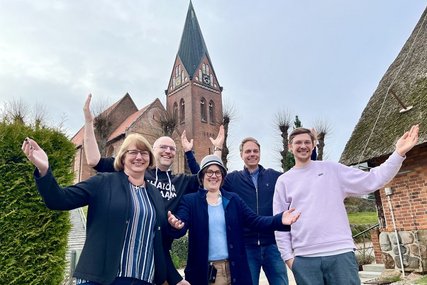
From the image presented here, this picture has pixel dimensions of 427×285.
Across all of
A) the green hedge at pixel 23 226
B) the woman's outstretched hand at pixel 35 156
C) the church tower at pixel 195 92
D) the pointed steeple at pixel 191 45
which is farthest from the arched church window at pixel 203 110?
the woman's outstretched hand at pixel 35 156

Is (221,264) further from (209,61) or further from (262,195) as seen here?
(209,61)

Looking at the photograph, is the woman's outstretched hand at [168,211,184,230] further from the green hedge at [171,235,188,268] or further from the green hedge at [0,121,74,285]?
the green hedge at [171,235,188,268]

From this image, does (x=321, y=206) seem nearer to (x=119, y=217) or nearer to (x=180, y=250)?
(x=119, y=217)

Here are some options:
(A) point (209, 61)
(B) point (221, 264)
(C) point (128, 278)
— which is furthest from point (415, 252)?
(A) point (209, 61)

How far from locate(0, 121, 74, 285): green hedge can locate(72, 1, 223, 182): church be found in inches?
923

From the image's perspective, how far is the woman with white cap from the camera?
2514 mm

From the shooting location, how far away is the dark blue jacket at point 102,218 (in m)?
1.99

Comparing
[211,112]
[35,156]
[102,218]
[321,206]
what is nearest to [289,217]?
[321,206]

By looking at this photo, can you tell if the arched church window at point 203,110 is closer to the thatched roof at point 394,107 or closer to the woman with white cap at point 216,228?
the thatched roof at point 394,107

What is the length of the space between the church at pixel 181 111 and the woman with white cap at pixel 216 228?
88.0 ft

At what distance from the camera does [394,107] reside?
8367 mm

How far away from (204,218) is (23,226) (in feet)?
12.6

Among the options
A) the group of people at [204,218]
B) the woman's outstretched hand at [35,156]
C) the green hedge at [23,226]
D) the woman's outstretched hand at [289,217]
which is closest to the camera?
the woman's outstretched hand at [35,156]

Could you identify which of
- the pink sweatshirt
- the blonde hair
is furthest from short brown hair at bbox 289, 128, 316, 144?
the blonde hair
